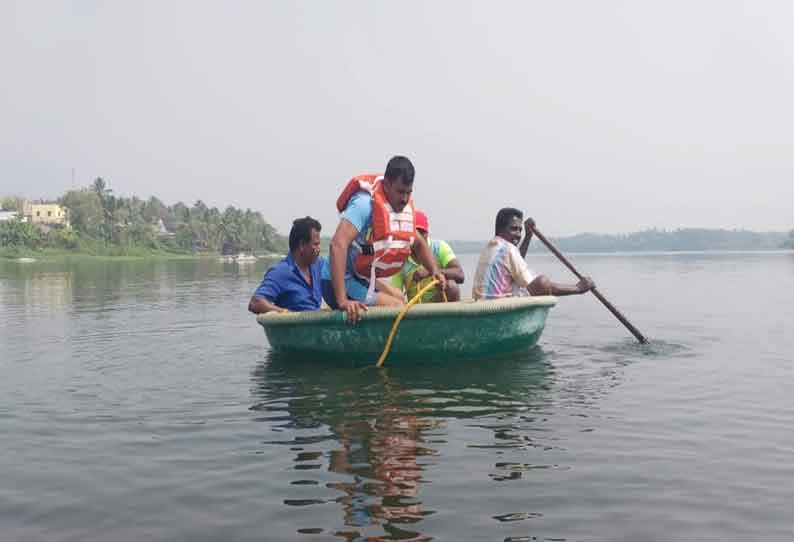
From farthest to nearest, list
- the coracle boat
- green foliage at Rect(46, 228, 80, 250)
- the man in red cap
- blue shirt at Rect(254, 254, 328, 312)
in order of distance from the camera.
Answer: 1. green foliage at Rect(46, 228, 80, 250)
2. blue shirt at Rect(254, 254, 328, 312)
3. the man in red cap
4. the coracle boat

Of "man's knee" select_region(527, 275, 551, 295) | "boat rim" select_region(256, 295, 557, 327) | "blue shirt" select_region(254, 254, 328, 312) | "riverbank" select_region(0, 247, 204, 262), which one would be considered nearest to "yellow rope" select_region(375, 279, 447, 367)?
"boat rim" select_region(256, 295, 557, 327)

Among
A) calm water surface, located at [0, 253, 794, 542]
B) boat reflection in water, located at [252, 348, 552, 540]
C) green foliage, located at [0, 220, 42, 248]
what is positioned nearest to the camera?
calm water surface, located at [0, 253, 794, 542]

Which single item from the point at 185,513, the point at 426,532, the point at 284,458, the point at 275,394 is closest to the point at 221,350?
the point at 275,394

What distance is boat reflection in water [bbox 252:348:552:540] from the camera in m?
3.90

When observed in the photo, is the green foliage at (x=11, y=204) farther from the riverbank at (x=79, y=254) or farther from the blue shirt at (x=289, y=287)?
the blue shirt at (x=289, y=287)

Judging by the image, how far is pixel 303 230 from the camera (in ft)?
27.8

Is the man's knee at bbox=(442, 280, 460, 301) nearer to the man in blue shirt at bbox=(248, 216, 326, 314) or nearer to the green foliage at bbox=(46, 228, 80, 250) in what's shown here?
the man in blue shirt at bbox=(248, 216, 326, 314)

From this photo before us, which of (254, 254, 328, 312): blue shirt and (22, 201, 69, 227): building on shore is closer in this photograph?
(254, 254, 328, 312): blue shirt

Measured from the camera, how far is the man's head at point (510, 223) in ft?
27.9

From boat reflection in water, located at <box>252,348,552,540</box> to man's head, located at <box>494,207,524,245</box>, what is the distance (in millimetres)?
1429

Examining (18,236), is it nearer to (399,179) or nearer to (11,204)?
(11,204)

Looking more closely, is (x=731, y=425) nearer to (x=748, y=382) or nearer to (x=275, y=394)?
(x=748, y=382)

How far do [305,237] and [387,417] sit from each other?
323 centimetres

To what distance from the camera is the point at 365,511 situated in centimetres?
379
